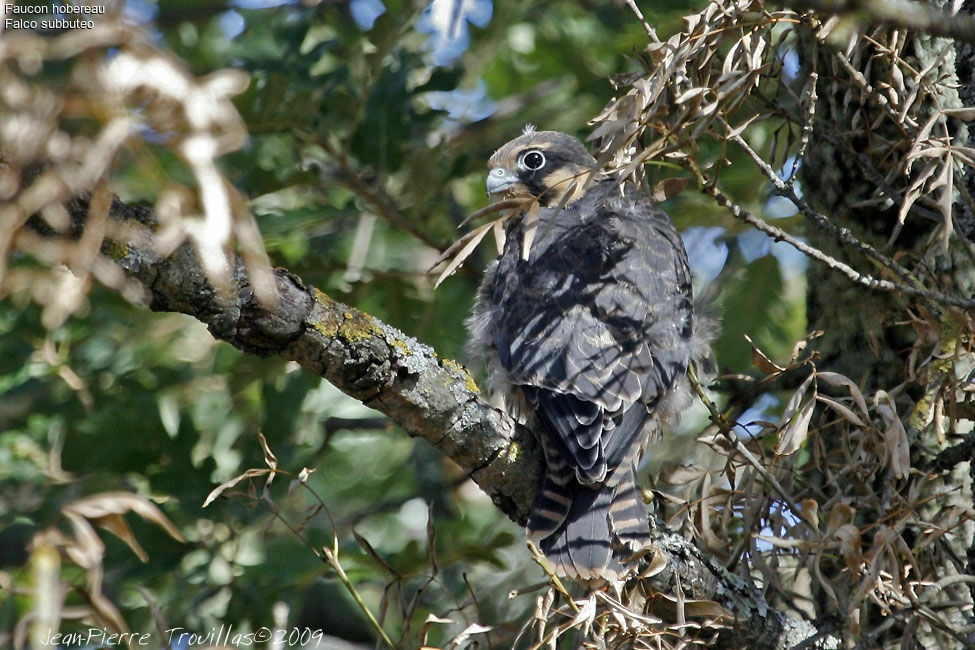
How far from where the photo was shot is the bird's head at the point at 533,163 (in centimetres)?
357

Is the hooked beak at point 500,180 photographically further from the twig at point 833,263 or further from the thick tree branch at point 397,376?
the twig at point 833,263

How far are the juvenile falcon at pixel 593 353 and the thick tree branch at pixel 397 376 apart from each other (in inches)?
4.4

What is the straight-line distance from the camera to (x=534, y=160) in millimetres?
3699

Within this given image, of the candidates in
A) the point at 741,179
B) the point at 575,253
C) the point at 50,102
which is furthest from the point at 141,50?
the point at 741,179

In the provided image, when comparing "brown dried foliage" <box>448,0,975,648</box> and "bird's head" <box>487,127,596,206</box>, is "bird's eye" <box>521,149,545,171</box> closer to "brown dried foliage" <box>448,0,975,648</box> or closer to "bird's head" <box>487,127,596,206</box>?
"bird's head" <box>487,127,596,206</box>

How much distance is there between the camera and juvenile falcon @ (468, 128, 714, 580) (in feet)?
7.22

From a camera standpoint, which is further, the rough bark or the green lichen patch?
the rough bark

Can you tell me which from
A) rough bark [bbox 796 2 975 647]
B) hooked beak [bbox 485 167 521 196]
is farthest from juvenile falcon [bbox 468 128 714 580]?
rough bark [bbox 796 2 975 647]

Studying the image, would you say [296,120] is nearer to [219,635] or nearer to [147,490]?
[147,490]

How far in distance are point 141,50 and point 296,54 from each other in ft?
8.58

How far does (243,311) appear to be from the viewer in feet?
5.37

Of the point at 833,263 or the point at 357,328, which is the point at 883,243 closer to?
the point at 833,263

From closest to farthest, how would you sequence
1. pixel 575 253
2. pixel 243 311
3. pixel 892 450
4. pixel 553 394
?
1. pixel 243 311
2. pixel 892 450
3. pixel 553 394
4. pixel 575 253

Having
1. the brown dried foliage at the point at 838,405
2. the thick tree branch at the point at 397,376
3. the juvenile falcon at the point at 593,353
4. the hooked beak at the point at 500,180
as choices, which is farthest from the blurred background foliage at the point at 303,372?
the thick tree branch at the point at 397,376
